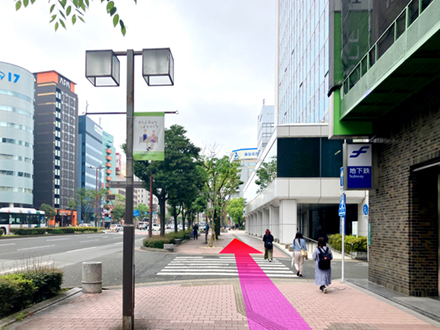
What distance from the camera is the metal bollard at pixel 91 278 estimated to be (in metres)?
10.8

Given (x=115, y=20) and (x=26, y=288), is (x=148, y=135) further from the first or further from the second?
(x=26, y=288)

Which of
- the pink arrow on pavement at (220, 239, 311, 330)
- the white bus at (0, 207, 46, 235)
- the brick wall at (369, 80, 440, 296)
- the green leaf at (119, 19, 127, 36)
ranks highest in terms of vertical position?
the green leaf at (119, 19, 127, 36)

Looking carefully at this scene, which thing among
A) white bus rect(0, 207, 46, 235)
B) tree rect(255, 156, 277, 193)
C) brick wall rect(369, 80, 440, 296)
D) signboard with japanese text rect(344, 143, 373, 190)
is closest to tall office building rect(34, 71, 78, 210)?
white bus rect(0, 207, 46, 235)

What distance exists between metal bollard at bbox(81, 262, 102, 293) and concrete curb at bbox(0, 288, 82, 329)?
32 cm

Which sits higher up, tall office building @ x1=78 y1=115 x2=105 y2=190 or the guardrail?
tall office building @ x1=78 y1=115 x2=105 y2=190

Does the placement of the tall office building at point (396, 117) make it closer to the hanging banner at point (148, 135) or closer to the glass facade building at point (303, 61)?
the hanging banner at point (148, 135)

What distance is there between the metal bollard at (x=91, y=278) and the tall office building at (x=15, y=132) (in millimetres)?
81652

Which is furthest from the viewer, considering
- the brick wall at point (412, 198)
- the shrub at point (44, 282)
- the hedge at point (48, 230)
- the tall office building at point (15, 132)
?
the tall office building at point (15, 132)

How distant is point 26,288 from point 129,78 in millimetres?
4943

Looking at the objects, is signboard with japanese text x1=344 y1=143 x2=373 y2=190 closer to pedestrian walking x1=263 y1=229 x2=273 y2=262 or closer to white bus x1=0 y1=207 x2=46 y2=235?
pedestrian walking x1=263 y1=229 x2=273 y2=262

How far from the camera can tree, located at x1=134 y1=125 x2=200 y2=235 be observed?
31.8 m

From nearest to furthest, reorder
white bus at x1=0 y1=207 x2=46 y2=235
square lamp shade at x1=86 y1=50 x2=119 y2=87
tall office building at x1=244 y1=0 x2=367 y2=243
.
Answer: square lamp shade at x1=86 y1=50 x2=119 y2=87 < tall office building at x1=244 y1=0 x2=367 y2=243 < white bus at x1=0 y1=207 x2=46 y2=235

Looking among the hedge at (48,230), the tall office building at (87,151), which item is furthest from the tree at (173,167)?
the tall office building at (87,151)

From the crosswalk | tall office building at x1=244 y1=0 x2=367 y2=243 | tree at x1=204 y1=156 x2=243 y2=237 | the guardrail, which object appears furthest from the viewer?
tree at x1=204 y1=156 x2=243 y2=237
